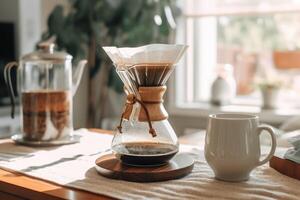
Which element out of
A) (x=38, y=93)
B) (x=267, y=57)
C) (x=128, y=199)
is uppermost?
(x=267, y=57)

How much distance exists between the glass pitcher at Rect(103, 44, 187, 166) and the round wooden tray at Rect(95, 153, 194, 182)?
0.02 meters

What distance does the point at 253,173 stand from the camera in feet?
3.17

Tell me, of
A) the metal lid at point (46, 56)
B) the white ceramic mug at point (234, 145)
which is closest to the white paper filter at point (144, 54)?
the white ceramic mug at point (234, 145)

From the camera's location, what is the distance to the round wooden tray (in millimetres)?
917

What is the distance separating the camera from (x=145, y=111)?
96 cm

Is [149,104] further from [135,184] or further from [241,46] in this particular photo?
[241,46]

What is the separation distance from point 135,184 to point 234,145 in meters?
0.20

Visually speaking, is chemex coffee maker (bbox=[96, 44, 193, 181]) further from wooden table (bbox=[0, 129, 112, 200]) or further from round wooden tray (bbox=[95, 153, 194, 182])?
wooden table (bbox=[0, 129, 112, 200])

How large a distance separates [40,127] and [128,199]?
539 millimetres

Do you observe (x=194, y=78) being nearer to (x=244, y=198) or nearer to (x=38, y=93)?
(x=38, y=93)

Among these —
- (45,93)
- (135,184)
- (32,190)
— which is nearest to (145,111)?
(135,184)

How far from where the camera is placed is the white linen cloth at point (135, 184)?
829 mm

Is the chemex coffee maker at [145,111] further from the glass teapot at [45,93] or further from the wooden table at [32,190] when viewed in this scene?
the glass teapot at [45,93]

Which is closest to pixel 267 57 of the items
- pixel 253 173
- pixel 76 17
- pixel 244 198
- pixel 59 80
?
pixel 76 17
